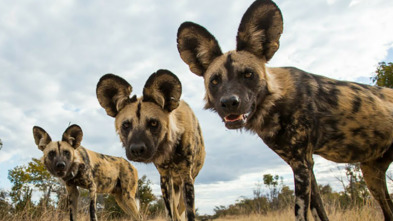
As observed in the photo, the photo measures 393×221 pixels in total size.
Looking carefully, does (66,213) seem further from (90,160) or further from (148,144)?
(148,144)

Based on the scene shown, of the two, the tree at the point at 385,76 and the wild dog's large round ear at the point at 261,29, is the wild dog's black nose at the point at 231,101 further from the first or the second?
the tree at the point at 385,76

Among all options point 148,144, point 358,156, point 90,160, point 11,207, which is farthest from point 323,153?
point 11,207

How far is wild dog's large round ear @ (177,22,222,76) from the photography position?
3799 mm

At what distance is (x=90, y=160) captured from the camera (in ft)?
29.1

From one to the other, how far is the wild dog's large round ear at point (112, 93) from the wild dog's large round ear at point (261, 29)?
6.46 ft

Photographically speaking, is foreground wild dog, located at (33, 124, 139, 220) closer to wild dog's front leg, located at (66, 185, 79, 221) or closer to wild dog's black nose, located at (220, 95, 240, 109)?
wild dog's front leg, located at (66, 185, 79, 221)

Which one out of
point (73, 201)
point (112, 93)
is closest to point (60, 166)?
point (73, 201)

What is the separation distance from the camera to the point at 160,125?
4551mm

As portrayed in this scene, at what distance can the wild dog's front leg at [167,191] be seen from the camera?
15.6ft

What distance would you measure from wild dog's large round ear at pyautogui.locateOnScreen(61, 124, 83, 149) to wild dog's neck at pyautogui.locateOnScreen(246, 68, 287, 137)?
236 inches

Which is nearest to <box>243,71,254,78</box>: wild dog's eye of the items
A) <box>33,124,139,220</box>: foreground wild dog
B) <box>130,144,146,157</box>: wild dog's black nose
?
<box>130,144,146,157</box>: wild dog's black nose

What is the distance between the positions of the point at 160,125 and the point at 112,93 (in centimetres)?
93

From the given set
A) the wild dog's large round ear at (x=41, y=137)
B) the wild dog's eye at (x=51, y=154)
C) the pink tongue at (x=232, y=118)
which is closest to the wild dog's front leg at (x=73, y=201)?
the wild dog's eye at (x=51, y=154)

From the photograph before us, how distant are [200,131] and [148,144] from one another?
1.72 meters
